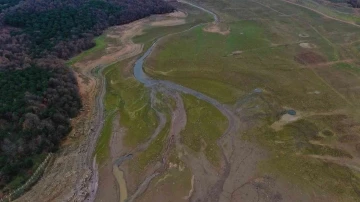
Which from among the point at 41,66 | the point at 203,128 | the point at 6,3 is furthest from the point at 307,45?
the point at 6,3

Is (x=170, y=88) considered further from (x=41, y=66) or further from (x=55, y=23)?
(x=55, y=23)

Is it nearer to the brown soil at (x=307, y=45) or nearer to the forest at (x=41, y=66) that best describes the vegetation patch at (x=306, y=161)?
the brown soil at (x=307, y=45)

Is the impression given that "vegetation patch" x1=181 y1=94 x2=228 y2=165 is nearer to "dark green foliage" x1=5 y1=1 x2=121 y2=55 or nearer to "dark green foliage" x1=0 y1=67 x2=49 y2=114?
"dark green foliage" x1=0 y1=67 x2=49 y2=114

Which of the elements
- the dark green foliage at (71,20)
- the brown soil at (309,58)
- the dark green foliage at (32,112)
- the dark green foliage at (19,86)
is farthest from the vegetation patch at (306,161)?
the dark green foliage at (71,20)

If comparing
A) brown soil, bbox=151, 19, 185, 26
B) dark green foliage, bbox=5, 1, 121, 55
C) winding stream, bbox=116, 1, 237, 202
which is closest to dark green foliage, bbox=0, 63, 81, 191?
winding stream, bbox=116, 1, 237, 202

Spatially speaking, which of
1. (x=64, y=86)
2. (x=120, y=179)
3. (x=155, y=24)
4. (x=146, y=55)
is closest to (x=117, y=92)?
(x=64, y=86)

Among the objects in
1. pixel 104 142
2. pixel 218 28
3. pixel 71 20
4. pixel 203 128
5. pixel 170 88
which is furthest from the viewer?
pixel 218 28

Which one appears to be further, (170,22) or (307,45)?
(170,22)

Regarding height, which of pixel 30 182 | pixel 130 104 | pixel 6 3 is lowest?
pixel 130 104
